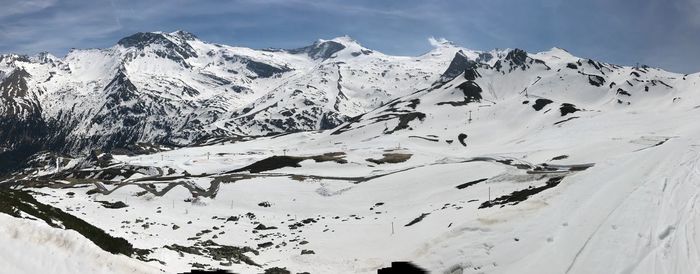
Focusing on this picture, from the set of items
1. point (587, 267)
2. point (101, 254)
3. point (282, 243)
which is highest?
point (101, 254)

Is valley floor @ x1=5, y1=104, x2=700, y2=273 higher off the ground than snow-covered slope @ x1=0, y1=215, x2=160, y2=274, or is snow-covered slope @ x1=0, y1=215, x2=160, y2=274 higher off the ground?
snow-covered slope @ x1=0, y1=215, x2=160, y2=274

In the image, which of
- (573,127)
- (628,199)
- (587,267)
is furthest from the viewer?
(573,127)

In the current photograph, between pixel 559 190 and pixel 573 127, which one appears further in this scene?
pixel 573 127

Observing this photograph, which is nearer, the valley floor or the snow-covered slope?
the snow-covered slope

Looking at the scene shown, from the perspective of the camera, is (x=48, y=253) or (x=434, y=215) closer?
(x=48, y=253)

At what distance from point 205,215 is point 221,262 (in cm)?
4092

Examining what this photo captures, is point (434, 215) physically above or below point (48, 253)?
below

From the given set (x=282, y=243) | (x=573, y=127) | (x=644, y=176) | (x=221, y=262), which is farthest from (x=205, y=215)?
(x=573, y=127)

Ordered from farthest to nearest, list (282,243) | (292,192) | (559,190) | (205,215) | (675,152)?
(292,192), (205,215), (282,243), (675,152), (559,190)

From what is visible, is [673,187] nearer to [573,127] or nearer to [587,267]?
[587,267]

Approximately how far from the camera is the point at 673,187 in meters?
31.7

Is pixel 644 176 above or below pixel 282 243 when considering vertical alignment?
above

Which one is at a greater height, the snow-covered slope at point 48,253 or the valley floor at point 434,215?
the snow-covered slope at point 48,253

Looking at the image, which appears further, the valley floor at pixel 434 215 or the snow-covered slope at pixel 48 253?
the valley floor at pixel 434 215
